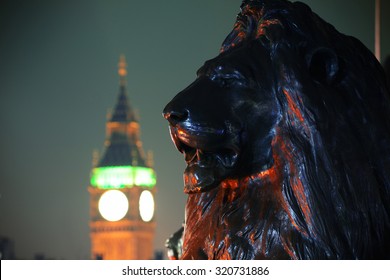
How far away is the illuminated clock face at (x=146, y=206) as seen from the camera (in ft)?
139

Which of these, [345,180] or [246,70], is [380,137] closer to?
[345,180]

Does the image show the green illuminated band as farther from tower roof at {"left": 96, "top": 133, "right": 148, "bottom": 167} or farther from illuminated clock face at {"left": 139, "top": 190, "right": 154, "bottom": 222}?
illuminated clock face at {"left": 139, "top": 190, "right": 154, "bottom": 222}

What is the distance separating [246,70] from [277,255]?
1.42ft

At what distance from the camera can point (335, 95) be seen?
270 centimetres

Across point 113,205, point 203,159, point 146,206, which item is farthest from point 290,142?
point 113,205

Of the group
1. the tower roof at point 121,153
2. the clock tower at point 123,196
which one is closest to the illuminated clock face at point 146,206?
the clock tower at point 123,196

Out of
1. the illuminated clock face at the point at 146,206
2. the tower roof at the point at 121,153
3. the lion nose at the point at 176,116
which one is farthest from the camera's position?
the tower roof at the point at 121,153

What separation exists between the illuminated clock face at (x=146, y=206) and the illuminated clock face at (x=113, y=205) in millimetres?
890

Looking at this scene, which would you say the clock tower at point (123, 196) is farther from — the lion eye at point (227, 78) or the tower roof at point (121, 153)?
the lion eye at point (227, 78)

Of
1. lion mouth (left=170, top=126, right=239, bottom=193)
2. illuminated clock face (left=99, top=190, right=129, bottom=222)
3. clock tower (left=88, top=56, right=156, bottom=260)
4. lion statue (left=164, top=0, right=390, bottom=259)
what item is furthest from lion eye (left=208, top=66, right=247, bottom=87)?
illuminated clock face (left=99, top=190, right=129, bottom=222)

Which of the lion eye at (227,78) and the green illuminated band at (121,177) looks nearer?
the lion eye at (227,78)

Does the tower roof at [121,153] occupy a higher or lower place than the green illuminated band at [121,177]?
higher

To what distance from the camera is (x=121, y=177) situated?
45.9 metres
